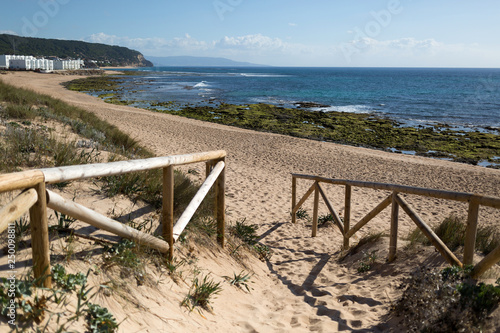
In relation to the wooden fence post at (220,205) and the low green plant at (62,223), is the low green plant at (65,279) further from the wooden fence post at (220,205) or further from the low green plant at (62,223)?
the wooden fence post at (220,205)

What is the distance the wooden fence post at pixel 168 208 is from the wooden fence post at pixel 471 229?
277cm

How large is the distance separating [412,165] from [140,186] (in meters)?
13.3

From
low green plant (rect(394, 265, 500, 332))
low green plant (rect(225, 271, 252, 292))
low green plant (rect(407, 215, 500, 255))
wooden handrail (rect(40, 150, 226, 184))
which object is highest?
wooden handrail (rect(40, 150, 226, 184))

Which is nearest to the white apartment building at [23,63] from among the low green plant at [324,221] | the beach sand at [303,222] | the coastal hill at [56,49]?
the coastal hill at [56,49]

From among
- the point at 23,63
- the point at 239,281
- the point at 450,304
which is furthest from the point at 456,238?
the point at 23,63

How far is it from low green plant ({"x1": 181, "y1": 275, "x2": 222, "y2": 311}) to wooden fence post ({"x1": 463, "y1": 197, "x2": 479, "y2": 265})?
2.41m

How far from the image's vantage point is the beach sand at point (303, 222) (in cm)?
361

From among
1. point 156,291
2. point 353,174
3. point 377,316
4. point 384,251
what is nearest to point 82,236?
point 156,291

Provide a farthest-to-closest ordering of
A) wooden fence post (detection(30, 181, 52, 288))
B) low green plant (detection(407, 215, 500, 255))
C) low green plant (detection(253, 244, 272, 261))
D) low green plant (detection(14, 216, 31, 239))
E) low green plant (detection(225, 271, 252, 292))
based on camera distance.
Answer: low green plant (detection(253, 244, 272, 261))
low green plant (detection(407, 215, 500, 255))
low green plant (detection(225, 271, 252, 292))
low green plant (detection(14, 216, 31, 239))
wooden fence post (detection(30, 181, 52, 288))

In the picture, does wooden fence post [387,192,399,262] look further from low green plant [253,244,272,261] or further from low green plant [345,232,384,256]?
low green plant [253,244,272,261]

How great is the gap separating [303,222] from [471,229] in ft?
14.7

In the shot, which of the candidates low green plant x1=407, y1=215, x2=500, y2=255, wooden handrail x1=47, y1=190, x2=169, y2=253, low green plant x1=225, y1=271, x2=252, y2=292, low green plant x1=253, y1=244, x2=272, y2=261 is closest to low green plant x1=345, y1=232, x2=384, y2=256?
low green plant x1=407, y1=215, x2=500, y2=255

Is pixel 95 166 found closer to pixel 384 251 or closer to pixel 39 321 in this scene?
pixel 39 321

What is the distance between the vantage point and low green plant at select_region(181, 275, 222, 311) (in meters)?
3.22
